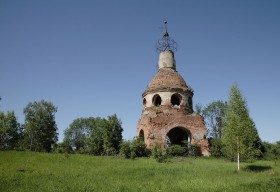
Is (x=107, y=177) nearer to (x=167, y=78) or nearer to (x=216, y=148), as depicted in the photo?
(x=216, y=148)

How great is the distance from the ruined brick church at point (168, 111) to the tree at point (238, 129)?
329 inches

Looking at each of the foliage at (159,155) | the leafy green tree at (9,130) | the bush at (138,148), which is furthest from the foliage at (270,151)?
the leafy green tree at (9,130)

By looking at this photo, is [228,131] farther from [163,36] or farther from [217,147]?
[163,36]

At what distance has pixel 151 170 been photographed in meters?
16.1

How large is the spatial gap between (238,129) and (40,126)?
34.4 m

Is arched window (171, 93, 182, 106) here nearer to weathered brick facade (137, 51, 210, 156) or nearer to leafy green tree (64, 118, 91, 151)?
weathered brick facade (137, 51, 210, 156)

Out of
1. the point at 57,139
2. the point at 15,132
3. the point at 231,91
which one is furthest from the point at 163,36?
the point at 15,132

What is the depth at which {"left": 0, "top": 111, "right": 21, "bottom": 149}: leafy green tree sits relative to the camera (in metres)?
44.4

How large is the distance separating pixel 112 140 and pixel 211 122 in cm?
2558

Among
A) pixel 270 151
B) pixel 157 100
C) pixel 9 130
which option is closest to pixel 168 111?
pixel 157 100

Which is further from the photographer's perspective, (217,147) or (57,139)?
(57,139)

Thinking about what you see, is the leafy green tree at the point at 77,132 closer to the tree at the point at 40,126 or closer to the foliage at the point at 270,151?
the tree at the point at 40,126

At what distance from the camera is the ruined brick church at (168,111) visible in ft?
88.6

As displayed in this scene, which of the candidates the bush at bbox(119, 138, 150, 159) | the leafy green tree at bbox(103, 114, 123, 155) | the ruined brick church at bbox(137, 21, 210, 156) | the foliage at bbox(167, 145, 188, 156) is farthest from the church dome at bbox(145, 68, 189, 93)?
the bush at bbox(119, 138, 150, 159)
